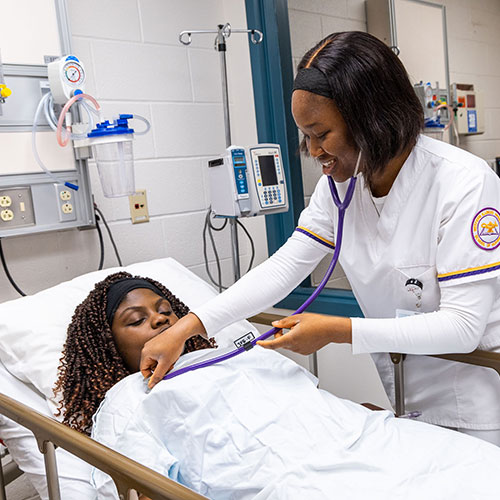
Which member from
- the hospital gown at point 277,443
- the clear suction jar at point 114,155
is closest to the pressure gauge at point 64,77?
the clear suction jar at point 114,155

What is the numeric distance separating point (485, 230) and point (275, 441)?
597 millimetres

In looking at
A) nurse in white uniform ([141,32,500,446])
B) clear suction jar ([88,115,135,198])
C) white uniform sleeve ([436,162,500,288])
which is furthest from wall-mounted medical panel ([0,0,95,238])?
white uniform sleeve ([436,162,500,288])

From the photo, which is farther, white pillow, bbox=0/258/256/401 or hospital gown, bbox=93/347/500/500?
white pillow, bbox=0/258/256/401

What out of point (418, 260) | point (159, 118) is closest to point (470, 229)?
point (418, 260)

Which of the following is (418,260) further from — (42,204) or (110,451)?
(42,204)

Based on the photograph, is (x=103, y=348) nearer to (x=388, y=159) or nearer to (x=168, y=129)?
(x=388, y=159)

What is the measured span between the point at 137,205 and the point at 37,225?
429 millimetres

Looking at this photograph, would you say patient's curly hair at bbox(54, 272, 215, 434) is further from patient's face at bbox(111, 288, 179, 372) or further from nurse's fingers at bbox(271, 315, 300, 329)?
nurse's fingers at bbox(271, 315, 300, 329)

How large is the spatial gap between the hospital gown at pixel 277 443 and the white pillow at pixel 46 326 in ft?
0.89

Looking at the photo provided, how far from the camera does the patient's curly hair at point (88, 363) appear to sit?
1.45 meters

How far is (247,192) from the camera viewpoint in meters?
2.00

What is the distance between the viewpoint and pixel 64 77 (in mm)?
1809

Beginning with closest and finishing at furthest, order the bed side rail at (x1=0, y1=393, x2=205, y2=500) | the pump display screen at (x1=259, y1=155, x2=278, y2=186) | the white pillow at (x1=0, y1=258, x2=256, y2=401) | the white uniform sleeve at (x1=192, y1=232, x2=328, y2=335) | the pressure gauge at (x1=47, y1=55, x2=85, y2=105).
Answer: the bed side rail at (x1=0, y1=393, x2=205, y2=500) → the white uniform sleeve at (x1=192, y1=232, x2=328, y2=335) → the white pillow at (x1=0, y1=258, x2=256, y2=401) → the pressure gauge at (x1=47, y1=55, x2=85, y2=105) → the pump display screen at (x1=259, y1=155, x2=278, y2=186)

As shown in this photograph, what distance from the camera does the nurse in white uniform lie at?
1185 millimetres
